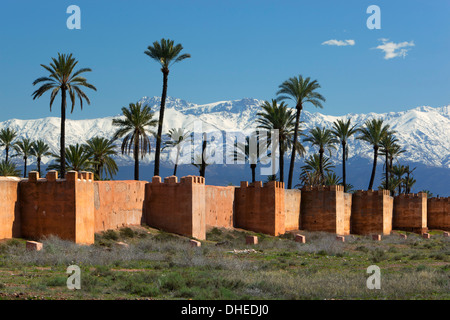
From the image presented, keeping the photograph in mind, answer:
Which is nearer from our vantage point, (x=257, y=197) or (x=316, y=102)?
(x=257, y=197)

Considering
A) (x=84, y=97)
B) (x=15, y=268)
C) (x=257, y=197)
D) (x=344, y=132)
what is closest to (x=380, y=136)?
(x=344, y=132)

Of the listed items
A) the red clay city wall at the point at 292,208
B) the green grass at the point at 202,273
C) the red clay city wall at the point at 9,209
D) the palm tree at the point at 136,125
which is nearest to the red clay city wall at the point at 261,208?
the red clay city wall at the point at 292,208

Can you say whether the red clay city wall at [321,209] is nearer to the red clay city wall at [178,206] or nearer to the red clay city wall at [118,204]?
the red clay city wall at [178,206]

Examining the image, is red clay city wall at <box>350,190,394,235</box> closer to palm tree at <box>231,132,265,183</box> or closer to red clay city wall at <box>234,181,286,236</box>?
palm tree at <box>231,132,265,183</box>

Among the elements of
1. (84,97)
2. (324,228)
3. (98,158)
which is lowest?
(324,228)

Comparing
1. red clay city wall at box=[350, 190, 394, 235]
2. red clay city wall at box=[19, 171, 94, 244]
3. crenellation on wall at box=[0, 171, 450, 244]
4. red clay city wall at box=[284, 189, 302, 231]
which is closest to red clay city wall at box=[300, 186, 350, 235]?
crenellation on wall at box=[0, 171, 450, 244]

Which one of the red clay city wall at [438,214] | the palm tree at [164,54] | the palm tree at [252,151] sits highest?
the palm tree at [164,54]

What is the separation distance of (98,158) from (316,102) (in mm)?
18782

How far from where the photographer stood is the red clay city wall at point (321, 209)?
1898 inches

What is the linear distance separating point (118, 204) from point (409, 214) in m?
37.8

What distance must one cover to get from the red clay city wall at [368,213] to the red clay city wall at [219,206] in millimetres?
16369

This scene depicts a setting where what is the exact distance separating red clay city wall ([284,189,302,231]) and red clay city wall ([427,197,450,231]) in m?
24.1

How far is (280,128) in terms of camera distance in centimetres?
5241
